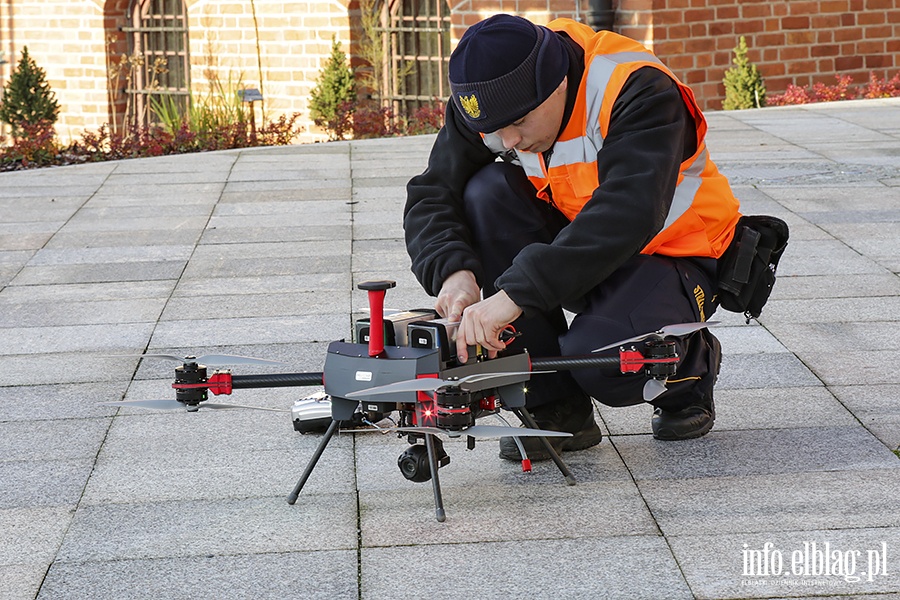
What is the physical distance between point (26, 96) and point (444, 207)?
610 inches

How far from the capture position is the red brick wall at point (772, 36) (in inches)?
534

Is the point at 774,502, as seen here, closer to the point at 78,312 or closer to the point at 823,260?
the point at 823,260

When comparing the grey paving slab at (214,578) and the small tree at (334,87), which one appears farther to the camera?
the small tree at (334,87)

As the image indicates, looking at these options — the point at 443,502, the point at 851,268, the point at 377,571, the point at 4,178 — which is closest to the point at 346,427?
the point at 443,502

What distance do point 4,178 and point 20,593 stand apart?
23.9 feet

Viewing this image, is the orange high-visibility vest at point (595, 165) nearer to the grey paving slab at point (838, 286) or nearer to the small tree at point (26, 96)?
the grey paving slab at point (838, 286)

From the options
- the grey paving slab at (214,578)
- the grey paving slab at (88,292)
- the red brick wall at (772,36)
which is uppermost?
the red brick wall at (772,36)

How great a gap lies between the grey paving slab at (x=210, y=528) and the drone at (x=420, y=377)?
10 centimetres

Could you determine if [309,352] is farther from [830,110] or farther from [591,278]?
[830,110]

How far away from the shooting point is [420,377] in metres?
2.91

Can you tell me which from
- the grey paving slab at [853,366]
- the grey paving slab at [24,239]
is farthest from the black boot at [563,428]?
the grey paving slab at [24,239]

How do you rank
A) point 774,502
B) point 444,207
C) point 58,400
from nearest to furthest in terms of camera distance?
point 774,502, point 444,207, point 58,400

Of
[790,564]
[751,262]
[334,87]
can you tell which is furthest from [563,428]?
[334,87]

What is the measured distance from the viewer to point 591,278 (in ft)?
10.2
